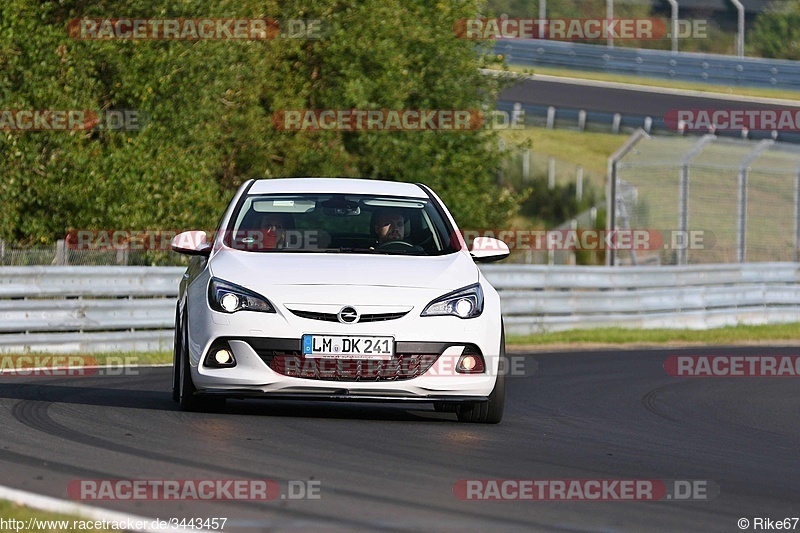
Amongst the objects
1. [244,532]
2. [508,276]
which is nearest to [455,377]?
[244,532]

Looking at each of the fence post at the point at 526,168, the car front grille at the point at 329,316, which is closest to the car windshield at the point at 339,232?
the car front grille at the point at 329,316

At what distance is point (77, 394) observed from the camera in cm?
1091

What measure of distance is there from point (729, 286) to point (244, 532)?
2000 cm

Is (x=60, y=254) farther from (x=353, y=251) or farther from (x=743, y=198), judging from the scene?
(x=743, y=198)

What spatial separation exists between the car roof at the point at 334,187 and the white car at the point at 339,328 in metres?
0.58

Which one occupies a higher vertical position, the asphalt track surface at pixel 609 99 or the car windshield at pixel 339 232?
the asphalt track surface at pixel 609 99

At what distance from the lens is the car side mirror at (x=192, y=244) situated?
9.70 meters

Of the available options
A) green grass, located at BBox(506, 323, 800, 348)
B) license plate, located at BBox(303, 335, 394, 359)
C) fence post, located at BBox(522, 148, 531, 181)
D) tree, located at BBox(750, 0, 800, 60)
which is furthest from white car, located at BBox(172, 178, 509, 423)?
tree, located at BBox(750, 0, 800, 60)

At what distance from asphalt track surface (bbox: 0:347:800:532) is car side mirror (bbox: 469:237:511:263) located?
1.07 meters

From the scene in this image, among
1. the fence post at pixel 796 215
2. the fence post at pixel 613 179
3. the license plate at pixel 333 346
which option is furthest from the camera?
the fence post at pixel 796 215

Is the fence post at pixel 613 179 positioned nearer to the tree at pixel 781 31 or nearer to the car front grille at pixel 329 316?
the car front grille at pixel 329 316

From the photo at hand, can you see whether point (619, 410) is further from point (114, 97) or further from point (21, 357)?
point (114, 97)

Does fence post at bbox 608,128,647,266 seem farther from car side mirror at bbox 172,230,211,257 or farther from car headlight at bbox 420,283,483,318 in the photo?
car headlight at bbox 420,283,483,318

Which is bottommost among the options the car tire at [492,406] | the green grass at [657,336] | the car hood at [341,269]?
the green grass at [657,336]
